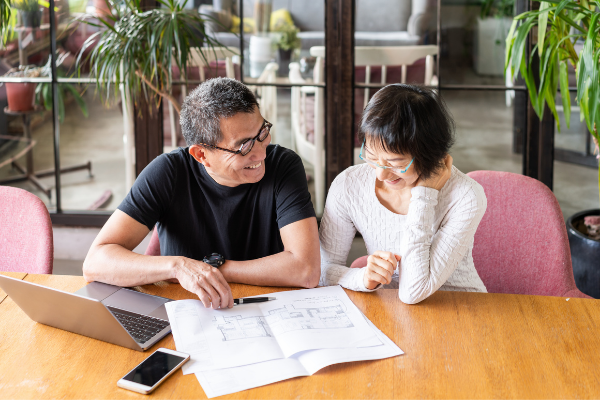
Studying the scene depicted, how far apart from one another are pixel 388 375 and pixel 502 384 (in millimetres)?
222

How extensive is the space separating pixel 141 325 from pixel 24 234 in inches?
29.2

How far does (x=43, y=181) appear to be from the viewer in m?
3.24

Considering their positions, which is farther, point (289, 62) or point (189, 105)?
point (289, 62)

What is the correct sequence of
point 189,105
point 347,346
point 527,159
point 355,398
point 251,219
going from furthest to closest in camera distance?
point 527,159
point 251,219
point 189,105
point 347,346
point 355,398

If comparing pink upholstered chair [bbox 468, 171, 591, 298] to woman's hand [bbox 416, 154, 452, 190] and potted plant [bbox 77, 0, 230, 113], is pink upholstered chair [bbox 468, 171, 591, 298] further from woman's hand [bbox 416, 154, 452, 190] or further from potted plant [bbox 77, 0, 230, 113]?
potted plant [bbox 77, 0, 230, 113]

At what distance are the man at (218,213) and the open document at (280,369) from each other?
267mm

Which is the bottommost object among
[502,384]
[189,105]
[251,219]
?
[502,384]

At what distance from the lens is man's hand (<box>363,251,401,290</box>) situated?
1.44 meters

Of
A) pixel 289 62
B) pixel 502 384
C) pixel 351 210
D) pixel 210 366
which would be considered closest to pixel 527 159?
pixel 289 62

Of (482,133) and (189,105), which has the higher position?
(189,105)

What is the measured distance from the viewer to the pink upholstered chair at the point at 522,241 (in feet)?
5.94

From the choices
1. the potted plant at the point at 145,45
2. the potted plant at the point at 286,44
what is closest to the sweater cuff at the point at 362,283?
the potted plant at the point at 145,45

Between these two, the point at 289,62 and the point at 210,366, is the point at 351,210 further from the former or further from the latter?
the point at 289,62

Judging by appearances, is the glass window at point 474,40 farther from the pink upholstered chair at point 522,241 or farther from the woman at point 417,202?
the woman at point 417,202
